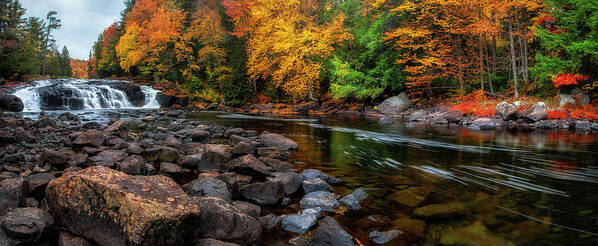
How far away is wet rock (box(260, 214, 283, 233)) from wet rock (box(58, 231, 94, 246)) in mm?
1663

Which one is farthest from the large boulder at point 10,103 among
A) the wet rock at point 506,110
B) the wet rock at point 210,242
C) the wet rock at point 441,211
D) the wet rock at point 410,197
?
the wet rock at point 506,110

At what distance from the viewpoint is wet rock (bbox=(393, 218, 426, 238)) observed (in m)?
3.35

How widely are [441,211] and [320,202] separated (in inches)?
63.6

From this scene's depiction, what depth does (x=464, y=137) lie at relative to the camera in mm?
10812

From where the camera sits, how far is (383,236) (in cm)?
322

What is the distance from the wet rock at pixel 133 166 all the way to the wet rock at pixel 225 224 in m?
2.56

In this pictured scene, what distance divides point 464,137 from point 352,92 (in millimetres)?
11680

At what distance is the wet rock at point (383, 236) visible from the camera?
3166 millimetres

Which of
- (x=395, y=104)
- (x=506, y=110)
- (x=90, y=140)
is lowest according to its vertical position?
(x=90, y=140)

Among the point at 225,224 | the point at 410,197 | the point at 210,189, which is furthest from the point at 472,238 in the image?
the point at 210,189

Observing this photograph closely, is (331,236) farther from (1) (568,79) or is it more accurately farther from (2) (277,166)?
(1) (568,79)

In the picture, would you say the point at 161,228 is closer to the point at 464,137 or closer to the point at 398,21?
the point at 464,137

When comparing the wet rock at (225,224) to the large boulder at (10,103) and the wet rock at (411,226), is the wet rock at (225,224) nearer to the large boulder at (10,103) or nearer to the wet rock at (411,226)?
the wet rock at (411,226)

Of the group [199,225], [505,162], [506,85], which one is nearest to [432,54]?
[506,85]
